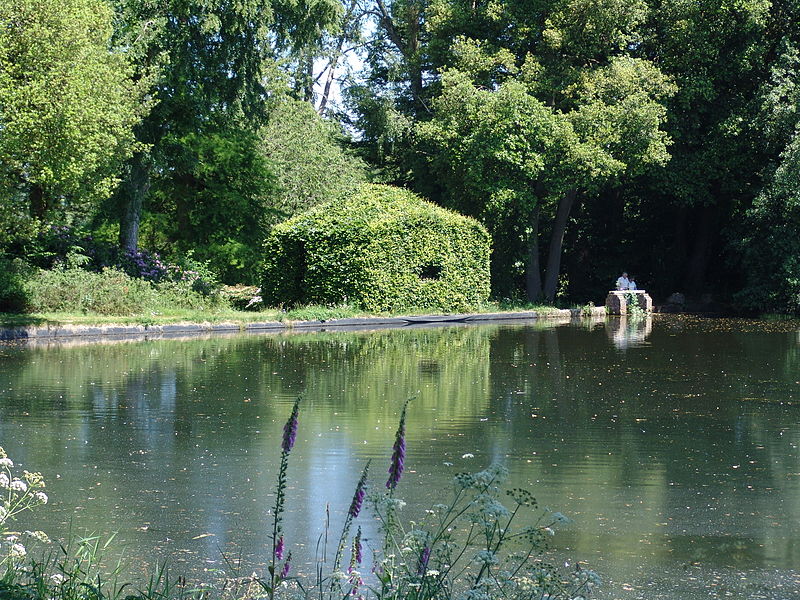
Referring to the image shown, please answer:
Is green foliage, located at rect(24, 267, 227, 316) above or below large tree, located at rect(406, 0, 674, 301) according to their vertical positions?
below

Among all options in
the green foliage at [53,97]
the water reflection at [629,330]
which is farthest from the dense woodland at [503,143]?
the water reflection at [629,330]

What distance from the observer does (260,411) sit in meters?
12.0

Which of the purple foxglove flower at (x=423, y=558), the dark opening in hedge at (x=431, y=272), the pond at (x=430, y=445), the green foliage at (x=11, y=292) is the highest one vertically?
the dark opening in hedge at (x=431, y=272)

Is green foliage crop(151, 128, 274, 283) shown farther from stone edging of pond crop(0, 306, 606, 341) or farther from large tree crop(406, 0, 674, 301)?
stone edging of pond crop(0, 306, 606, 341)

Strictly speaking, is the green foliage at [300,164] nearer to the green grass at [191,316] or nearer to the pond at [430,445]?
the green grass at [191,316]

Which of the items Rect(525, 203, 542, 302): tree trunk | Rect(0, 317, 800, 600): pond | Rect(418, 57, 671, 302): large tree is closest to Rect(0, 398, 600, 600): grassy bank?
Rect(0, 317, 800, 600): pond

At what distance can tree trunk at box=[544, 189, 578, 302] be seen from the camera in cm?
3566

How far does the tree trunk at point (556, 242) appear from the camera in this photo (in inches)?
1404

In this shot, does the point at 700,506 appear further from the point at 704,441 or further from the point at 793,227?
the point at 793,227

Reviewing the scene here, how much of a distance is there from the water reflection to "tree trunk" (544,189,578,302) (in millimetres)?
3743

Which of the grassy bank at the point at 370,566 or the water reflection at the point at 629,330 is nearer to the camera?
the grassy bank at the point at 370,566

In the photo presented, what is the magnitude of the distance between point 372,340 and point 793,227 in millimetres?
16406

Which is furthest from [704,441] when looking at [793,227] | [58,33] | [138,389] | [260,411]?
[793,227]

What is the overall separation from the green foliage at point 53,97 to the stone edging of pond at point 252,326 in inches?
125
